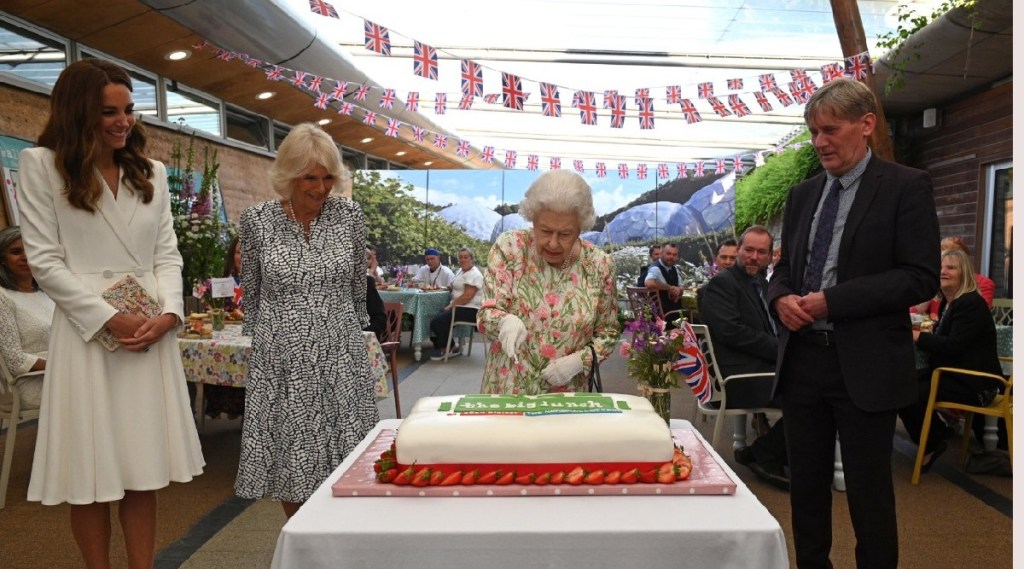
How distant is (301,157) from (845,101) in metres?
1.46

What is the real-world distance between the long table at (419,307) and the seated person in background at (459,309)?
9cm

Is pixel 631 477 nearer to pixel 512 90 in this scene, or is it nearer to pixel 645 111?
pixel 512 90

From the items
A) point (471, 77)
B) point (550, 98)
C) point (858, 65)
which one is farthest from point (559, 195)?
point (550, 98)

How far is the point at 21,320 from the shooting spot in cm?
390

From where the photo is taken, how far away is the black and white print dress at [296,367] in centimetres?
249

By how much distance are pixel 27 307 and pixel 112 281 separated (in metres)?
2.23

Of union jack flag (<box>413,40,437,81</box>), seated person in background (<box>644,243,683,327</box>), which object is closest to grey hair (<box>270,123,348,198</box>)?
union jack flag (<box>413,40,437,81</box>)

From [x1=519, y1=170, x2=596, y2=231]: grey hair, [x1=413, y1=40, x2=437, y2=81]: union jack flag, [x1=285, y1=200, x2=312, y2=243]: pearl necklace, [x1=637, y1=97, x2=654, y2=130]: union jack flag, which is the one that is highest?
[x1=413, y1=40, x2=437, y2=81]: union jack flag

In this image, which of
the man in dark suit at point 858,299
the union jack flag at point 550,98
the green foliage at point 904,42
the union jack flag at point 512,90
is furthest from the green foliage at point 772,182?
the man in dark suit at point 858,299

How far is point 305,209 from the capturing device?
8.28 feet

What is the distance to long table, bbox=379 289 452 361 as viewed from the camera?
9383 mm

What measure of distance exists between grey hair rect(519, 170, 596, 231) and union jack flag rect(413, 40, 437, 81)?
4.68 meters

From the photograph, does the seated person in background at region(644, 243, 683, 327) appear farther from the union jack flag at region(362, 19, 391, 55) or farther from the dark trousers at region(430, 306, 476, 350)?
the union jack flag at region(362, 19, 391, 55)

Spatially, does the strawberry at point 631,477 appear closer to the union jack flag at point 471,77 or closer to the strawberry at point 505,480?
the strawberry at point 505,480
